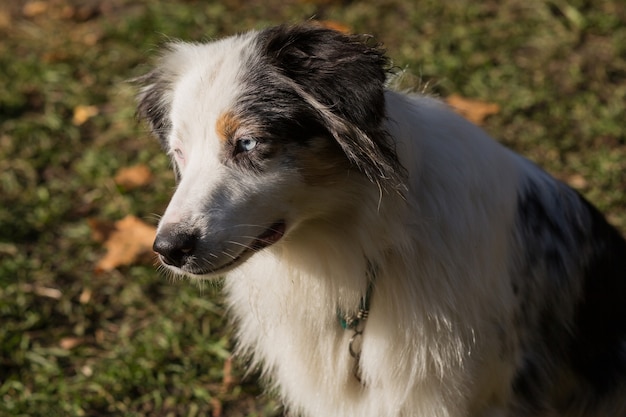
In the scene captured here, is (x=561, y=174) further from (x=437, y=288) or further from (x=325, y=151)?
(x=325, y=151)

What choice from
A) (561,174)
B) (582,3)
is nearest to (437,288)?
(561,174)

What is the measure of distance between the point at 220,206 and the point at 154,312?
185 centimetres

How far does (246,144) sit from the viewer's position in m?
2.58

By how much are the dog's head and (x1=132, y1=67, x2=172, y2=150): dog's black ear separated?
0.32m

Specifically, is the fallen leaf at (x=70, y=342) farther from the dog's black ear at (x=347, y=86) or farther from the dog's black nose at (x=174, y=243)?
the dog's black ear at (x=347, y=86)

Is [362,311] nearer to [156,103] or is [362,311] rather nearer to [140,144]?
[156,103]

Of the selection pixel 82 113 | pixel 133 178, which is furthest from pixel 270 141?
pixel 82 113

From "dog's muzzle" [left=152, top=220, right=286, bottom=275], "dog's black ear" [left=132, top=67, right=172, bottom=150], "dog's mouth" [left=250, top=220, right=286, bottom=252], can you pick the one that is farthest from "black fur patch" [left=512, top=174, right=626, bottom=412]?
"dog's black ear" [left=132, top=67, right=172, bottom=150]

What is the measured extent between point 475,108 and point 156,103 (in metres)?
2.68

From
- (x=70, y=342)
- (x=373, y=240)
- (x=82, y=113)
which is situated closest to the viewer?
(x=373, y=240)

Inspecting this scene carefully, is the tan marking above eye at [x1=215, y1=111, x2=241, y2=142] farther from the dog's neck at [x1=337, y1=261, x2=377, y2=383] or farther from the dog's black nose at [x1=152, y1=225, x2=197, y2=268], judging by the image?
the dog's neck at [x1=337, y1=261, x2=377, y2=383]

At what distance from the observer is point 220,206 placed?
254cm

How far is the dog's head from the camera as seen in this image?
248cm

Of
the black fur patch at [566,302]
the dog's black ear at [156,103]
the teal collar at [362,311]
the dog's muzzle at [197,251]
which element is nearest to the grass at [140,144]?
the dog's black ear at [156,103]
